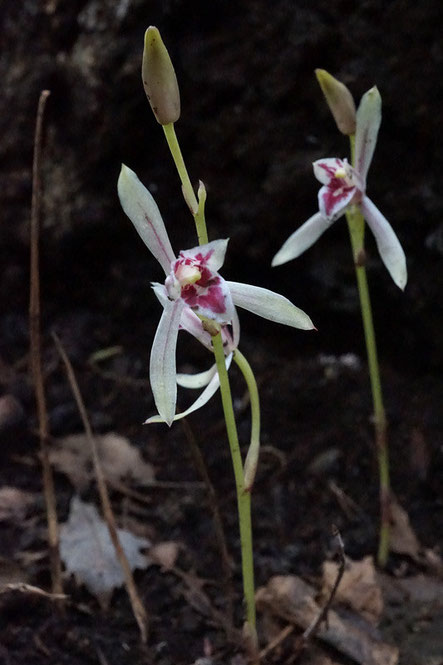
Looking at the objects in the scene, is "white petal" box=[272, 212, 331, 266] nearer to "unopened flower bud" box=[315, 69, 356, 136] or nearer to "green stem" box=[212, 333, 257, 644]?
"unopened flower bud" box=[315, 69, 356, 136]

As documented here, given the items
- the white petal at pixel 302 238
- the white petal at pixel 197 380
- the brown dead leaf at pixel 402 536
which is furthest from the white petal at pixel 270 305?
the brown dead leaf at pixel 402 536

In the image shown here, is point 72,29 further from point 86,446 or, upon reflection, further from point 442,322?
point 442,322

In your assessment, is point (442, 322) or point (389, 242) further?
point (442, 322)

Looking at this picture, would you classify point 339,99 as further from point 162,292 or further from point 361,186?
point 162,292

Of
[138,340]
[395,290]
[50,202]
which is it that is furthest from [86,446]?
[395,290]

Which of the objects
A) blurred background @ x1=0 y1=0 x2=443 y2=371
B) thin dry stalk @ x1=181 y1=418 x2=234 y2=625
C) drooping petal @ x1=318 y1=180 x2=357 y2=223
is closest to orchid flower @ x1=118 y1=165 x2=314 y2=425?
thin dry stalk @ x1=181 y1=418 x2=234 y2=625
